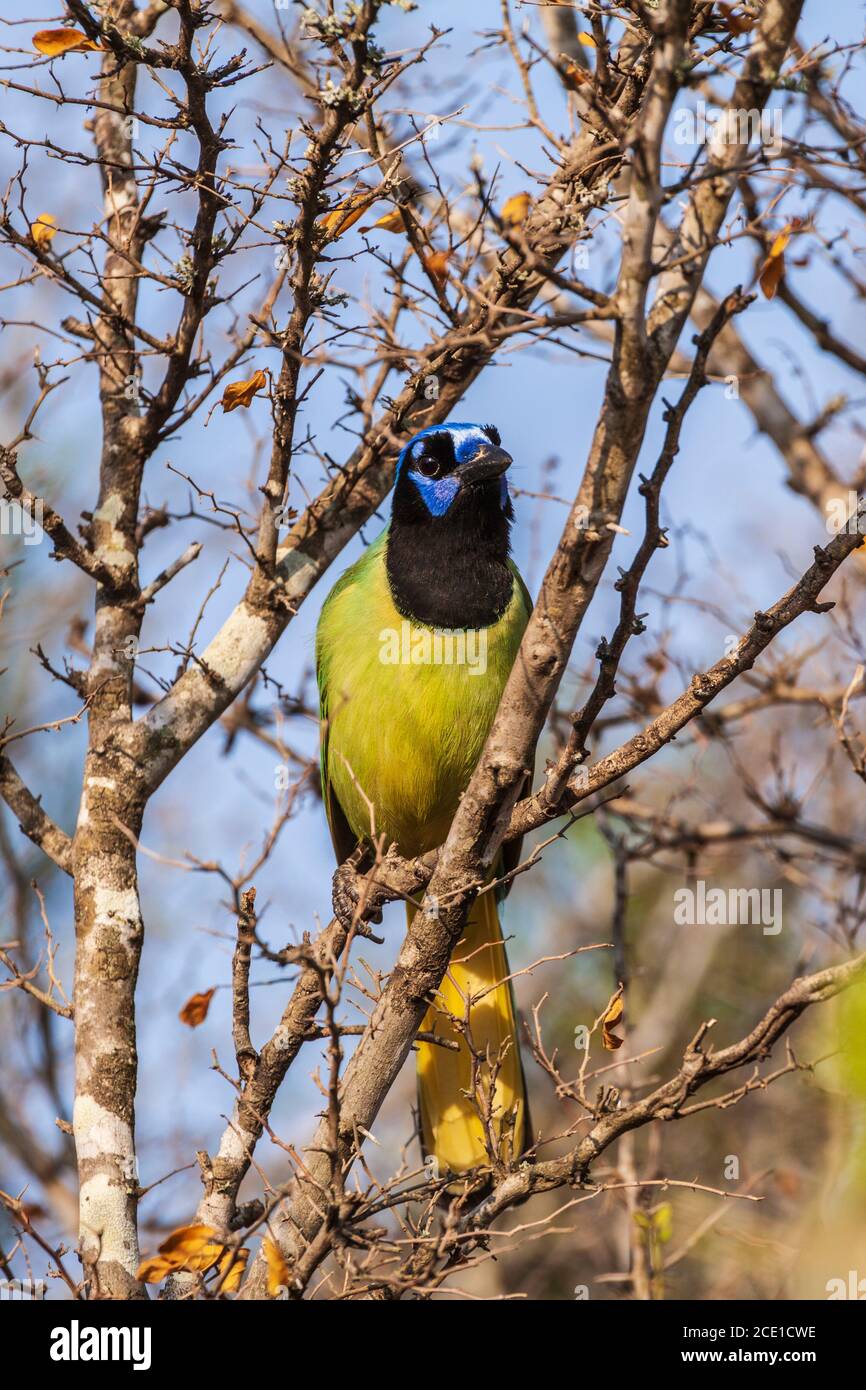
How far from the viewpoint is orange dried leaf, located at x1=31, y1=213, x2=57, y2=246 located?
14.5 feet

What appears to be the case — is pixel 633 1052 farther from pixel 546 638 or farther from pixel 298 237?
pixel 298 237

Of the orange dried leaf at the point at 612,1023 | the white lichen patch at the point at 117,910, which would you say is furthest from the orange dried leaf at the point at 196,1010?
the orange dried leaf at the point at 612,1023

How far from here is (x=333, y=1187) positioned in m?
3.32

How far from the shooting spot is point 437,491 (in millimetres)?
5527

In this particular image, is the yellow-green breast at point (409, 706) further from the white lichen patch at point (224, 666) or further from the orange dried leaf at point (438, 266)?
the orange dried leaf at point (438, 266)

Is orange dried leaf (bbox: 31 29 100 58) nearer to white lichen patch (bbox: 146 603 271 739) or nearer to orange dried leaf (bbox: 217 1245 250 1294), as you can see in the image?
white lichen patch (bbox: 146 603 271 739)

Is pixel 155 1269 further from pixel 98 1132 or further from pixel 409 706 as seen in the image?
pixel 409 706

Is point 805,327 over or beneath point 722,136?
over

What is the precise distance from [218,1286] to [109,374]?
3106 mm

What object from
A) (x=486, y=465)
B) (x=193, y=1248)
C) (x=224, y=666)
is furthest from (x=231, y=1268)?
(x=486, y=465)

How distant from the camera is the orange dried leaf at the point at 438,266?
15.6ft

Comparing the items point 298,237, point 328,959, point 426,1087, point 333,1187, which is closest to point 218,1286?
point 333,1187

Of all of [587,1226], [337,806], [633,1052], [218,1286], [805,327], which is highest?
[805,327]

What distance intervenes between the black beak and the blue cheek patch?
12 centimetres
